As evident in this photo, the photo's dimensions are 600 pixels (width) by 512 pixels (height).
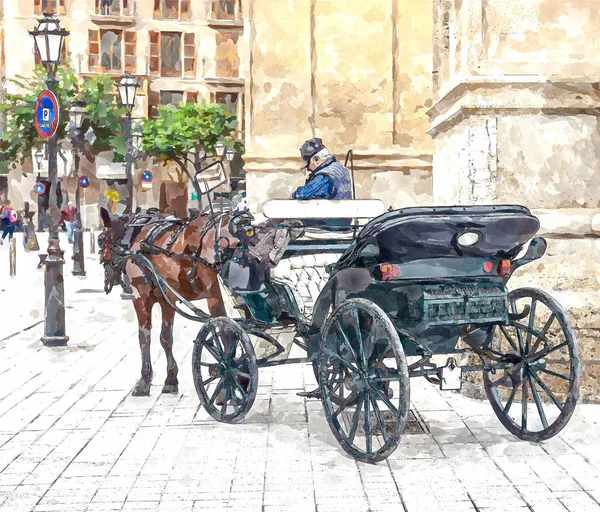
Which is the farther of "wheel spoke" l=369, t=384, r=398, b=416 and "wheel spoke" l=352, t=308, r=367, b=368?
"wheel spoke" l=352, t=308, r=367, b=368

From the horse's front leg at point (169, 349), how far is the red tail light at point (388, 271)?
303 centimetres

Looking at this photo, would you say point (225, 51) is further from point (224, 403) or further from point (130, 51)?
point (224, 403)

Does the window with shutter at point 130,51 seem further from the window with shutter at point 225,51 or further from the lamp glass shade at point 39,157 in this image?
the lamp glass shade at point 39,157

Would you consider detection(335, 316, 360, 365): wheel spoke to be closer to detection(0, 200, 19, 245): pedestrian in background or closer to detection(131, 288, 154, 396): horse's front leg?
detection(131, 288, 154, 396): horse's front leg

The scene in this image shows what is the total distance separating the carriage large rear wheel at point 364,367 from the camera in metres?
5.32

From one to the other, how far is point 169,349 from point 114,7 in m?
46.1

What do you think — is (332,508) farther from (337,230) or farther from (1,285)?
(1,285)

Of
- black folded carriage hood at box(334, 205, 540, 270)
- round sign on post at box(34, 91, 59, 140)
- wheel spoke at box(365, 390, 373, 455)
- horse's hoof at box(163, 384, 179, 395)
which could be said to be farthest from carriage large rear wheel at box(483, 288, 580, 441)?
→ round sign on post at box(34, 91, 59, 140)

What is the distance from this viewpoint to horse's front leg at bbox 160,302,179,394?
8.13 metres

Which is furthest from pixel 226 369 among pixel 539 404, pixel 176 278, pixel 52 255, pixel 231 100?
pixel 231 100

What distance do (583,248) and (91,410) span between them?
4049 mm

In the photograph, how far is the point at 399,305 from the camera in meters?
5.93

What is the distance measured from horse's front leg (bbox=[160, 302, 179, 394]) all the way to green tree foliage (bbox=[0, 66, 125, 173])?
A: 3802 cm

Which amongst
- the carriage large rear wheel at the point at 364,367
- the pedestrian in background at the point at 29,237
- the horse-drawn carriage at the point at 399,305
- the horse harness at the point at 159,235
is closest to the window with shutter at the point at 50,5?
the pedestrian in background at the point at 29,237
